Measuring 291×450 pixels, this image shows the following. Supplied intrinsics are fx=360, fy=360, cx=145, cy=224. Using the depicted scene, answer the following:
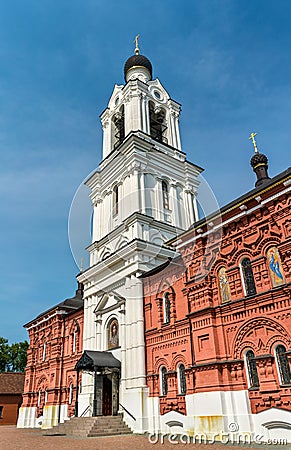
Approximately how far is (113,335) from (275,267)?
37.2 feet

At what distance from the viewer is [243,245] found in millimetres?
13648

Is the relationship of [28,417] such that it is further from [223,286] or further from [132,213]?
[223,286]

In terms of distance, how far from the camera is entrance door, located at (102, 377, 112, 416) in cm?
1937

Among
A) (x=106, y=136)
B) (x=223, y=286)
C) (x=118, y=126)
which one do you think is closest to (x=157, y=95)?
(x=118, y=126)

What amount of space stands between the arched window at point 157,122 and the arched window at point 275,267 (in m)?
17.1

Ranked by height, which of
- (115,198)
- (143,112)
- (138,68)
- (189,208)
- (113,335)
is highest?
(138,68)

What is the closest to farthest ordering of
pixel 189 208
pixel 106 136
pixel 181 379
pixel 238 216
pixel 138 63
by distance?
pixel 238 216 < pixel 181 379 < pixel 189 208 < pixel 106 136 < pixel 138 63

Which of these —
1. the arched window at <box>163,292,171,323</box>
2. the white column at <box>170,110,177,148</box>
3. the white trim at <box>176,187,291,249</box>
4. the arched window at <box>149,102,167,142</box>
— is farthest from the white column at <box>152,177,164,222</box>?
the white trim at <box>176,187,291,249</box>

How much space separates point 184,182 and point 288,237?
14.7m

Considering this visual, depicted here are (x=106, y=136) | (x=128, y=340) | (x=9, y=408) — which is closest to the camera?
(x=128, y=340)

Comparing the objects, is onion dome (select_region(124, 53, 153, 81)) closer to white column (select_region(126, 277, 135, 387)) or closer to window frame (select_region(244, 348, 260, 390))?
white column (select_region(126, 277, 135, 387))

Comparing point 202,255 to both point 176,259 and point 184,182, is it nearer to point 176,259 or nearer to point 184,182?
point 176,259

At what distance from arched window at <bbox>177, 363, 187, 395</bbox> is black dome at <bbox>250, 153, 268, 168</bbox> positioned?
475 inches

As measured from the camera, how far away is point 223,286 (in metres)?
14.1
